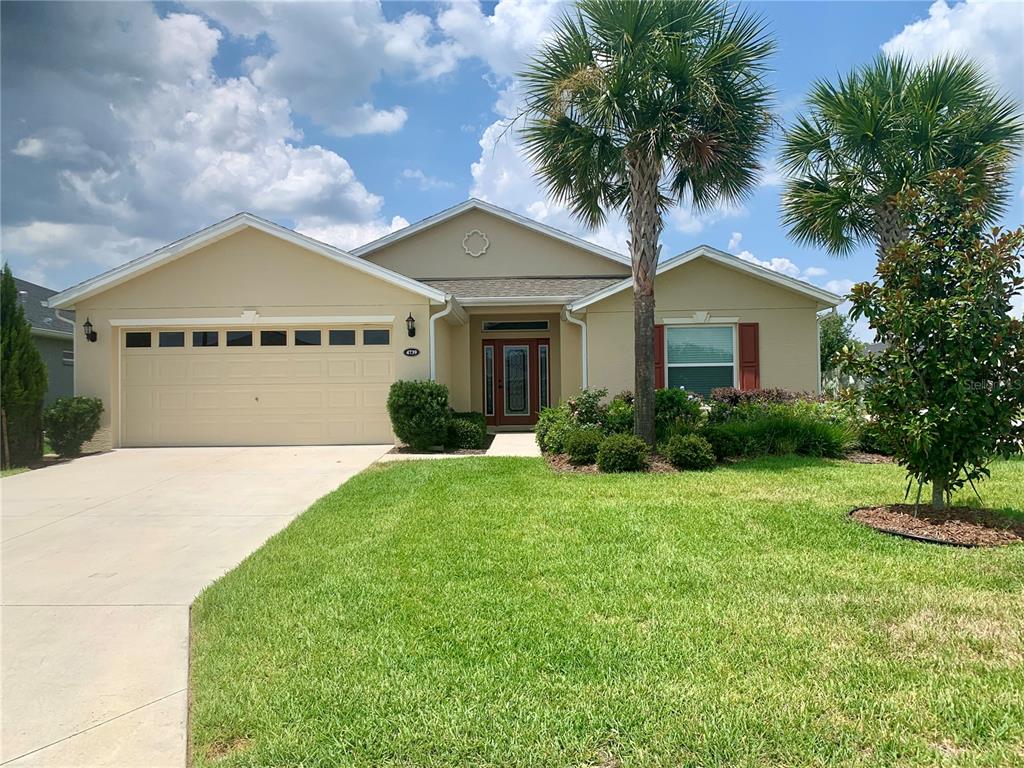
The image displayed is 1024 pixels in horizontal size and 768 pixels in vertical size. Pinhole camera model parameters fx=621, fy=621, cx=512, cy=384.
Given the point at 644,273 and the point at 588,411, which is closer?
the point at 644,273

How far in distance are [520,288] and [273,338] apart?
5.94 meters

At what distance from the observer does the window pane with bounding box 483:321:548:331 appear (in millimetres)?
16422

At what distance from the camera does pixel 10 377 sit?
1102 centimetres

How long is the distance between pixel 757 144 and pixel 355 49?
6.77 metres

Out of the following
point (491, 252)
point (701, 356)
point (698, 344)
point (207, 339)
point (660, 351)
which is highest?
point (491, 252)

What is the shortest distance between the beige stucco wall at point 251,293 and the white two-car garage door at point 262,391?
42cm

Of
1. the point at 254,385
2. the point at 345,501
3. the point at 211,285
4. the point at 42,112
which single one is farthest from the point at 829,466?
the point at 42,112

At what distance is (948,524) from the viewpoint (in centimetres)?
579

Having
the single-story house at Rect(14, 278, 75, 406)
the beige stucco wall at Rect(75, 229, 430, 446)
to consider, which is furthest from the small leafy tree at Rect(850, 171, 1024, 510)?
the single-story house at Rect(14, 278, 75, 406)

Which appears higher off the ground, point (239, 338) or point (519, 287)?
point (519, 287)

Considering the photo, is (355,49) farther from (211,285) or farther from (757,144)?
(757,144)

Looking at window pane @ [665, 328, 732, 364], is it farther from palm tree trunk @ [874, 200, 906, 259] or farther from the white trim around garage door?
the white trim around garage door

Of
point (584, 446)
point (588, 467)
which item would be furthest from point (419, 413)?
point (588, 467)

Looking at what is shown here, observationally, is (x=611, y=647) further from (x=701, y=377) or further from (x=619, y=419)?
(x=701, y=377)
